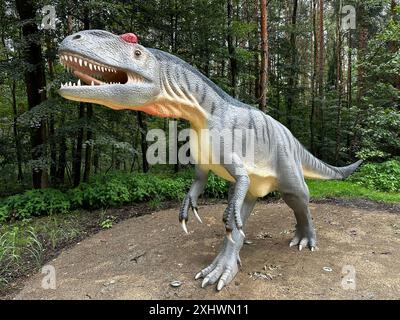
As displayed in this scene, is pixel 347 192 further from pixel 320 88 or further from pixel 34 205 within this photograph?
pixel 34 205

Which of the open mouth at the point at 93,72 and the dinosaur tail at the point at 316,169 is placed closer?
the open mouth at the point at 93,72

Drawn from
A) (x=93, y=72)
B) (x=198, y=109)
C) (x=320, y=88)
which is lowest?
(x=198, y=109)

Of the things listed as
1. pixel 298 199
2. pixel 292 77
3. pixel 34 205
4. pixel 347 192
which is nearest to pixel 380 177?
pixel 347 192

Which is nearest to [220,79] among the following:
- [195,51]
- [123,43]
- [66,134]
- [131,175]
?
[195,51]

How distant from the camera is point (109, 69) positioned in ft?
7.25

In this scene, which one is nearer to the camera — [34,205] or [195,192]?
[195,192]

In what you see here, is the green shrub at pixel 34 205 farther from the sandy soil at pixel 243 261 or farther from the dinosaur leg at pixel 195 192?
the dinosaur leg at pixel 195 192

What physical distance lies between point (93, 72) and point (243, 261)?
2463 millimetres

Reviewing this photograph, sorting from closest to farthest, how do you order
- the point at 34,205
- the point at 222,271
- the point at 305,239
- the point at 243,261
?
the point at 222,271 < the point at 243,261 < the point at 305,239 < the point at 34,205

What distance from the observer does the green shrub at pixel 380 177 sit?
24.9ft

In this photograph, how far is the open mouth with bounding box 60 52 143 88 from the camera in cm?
210

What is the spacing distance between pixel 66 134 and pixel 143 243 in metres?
2.85

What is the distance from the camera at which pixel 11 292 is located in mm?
3498

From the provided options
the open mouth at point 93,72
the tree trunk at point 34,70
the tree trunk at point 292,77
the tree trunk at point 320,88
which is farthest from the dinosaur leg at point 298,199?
the tree trunk at point 292,77
